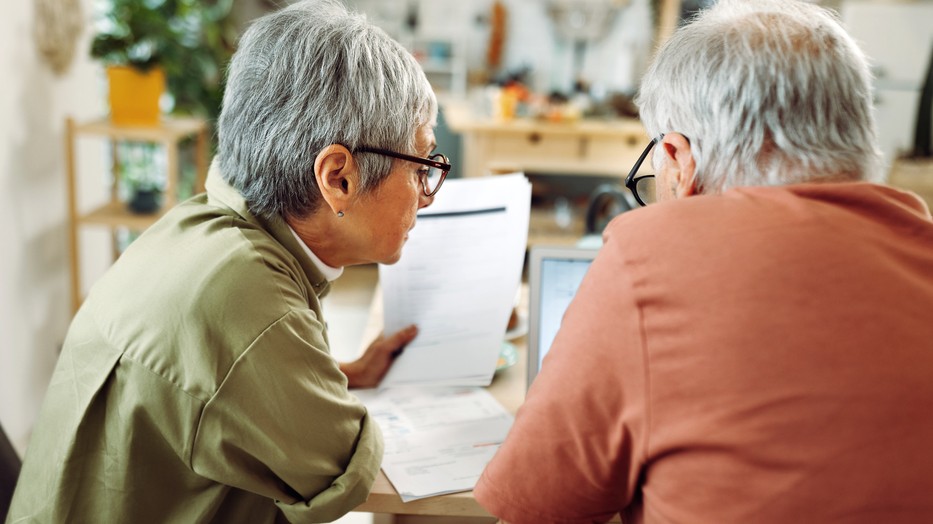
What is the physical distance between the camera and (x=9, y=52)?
89.4 inches

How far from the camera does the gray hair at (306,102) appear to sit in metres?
1.00

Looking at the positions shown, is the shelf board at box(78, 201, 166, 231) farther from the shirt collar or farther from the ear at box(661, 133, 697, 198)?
the ear at box(661, 133, 697, 198)

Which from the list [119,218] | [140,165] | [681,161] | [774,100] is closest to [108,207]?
[119,218]

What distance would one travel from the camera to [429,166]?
1.12m

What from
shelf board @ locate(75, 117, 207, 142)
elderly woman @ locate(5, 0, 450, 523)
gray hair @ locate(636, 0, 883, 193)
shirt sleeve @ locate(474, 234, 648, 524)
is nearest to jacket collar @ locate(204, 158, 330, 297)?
elderly woman @ locate(5, 0, 450, 523)

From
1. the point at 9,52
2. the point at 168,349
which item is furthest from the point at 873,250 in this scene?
the point at 9,52

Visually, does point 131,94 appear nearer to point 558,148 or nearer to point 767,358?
point 558,148

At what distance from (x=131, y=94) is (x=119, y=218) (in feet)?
1.34

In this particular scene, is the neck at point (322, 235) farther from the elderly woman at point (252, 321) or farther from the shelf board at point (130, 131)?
the shelf board at point (130, 131)

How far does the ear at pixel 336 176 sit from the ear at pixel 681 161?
396 mm

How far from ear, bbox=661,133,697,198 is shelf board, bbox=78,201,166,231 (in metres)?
2.19

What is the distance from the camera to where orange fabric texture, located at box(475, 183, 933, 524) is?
0.67 metres

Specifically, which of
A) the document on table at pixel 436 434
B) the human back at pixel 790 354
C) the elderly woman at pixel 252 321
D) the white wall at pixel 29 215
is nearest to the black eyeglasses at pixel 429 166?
the elderly woman at pixel 252 321

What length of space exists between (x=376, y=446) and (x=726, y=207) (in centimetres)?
54
